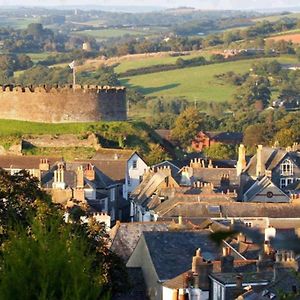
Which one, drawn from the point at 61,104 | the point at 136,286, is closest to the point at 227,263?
the point at 136,286

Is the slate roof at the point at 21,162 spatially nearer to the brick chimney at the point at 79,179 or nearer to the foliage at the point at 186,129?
the brick chimney at the point at 79,179

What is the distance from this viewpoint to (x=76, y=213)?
29750mm

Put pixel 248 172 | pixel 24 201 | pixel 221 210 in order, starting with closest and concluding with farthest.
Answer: pixel 24 201, pixel 221 210, pixel 248 172

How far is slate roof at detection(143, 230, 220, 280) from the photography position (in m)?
26.4

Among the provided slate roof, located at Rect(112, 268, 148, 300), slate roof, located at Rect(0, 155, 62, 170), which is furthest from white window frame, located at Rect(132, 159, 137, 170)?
slate roof, located at Rect(112, 268, 148, 300)

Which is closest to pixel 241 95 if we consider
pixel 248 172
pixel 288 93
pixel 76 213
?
pixel 288 93

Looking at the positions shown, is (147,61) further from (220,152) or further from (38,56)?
(220,152)

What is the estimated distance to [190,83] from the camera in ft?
→ 402

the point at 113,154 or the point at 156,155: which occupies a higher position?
the point at 113,154

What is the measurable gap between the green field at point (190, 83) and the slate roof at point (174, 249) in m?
88.4

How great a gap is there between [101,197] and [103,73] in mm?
85355

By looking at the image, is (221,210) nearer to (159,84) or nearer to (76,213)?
(76,213)

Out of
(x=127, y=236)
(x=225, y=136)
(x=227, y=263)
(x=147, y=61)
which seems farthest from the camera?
(x=147, y=61)

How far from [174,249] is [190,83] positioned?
95511mm
